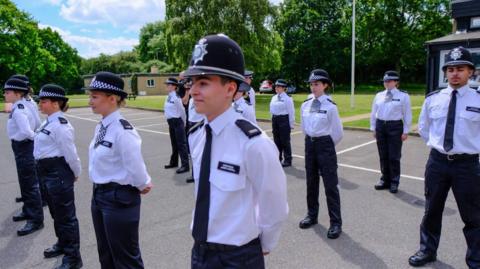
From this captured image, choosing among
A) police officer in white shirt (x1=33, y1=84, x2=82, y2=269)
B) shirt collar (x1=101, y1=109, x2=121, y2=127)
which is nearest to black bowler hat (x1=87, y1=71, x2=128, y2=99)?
shirt collar (x1=101, y1=109, x2=121, y2=127)

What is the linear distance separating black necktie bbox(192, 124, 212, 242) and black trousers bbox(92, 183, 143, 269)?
1.34 metres

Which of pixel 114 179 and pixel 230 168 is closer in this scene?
pixel 230 168

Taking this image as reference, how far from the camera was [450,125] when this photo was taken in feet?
13.2

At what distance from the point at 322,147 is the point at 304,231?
1.18 metres

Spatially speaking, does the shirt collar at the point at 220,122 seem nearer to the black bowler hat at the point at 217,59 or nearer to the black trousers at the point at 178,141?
the black bowler hat at the point at 217,59

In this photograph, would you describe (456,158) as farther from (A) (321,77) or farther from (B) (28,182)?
(B) (28,182)

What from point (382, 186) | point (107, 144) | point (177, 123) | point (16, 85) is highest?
point (16, 85)

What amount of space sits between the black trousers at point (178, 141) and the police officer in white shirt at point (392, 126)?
4343 millimetres

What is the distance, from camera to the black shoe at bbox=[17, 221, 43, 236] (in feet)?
17.3

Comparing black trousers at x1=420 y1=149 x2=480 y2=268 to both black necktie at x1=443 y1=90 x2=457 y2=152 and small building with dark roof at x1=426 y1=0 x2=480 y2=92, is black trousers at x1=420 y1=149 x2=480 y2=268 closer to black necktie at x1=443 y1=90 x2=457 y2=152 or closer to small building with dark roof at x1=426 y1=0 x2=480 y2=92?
black necktie at x1=443 y1=90 x2=457 y2=152

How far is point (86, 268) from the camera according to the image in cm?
427

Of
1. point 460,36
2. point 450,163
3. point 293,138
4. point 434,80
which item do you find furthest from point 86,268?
point 460,36

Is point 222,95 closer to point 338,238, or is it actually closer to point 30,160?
point 338,238

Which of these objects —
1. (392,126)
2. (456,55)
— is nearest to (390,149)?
(392,126)
